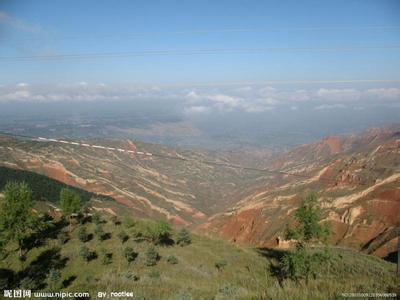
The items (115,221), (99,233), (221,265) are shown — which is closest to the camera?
(221,265)

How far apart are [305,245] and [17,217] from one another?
88.6 feet

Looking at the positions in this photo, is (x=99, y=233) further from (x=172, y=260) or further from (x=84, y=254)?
(x=172, y=260)

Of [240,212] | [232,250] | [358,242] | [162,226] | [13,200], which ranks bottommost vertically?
[240,212]

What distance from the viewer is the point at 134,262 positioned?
31219 millimetres

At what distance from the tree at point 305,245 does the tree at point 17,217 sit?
24.3m

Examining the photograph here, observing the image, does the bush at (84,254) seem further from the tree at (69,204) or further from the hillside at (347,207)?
the hillside at (347,207)

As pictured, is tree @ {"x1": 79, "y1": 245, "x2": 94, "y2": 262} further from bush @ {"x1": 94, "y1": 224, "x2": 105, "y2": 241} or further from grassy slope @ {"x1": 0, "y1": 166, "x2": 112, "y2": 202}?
grassy slope @ {"x1": 0, "y1": 166, "x2": 112, "y2": 202}

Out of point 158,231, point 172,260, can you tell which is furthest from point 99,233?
point 172,260

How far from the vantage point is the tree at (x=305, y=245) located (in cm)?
2255

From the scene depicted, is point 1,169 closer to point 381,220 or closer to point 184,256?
point 184,256

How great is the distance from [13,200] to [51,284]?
1566 centimetres

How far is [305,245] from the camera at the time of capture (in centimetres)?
2914

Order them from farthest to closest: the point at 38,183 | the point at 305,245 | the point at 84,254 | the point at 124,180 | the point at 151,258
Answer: the point at 124,180 < the point at 38,183 < the point at 84,254 < the point at 151,258 < the point at 305,245

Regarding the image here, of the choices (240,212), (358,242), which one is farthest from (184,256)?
(240,212)
